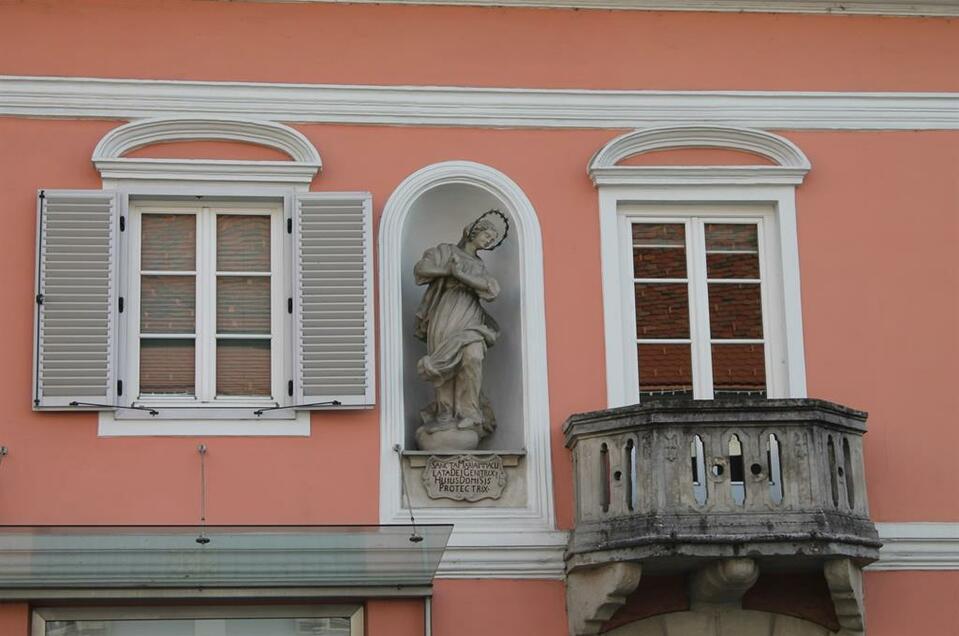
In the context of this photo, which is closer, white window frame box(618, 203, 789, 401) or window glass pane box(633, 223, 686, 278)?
white window frame box(618, 203, 789, 401)

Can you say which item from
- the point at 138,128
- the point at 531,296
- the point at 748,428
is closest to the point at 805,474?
the point at 748,428

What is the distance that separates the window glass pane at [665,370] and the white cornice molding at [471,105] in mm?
1605

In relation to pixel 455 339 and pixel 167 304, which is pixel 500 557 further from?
pixel 167 304

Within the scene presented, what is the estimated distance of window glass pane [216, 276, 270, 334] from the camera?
15312mm

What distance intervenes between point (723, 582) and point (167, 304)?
13.8 ft

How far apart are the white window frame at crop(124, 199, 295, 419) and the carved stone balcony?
7.31 feet

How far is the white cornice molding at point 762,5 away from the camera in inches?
631

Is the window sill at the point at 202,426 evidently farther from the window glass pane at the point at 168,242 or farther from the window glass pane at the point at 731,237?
the window glass pane at the point at 731,237

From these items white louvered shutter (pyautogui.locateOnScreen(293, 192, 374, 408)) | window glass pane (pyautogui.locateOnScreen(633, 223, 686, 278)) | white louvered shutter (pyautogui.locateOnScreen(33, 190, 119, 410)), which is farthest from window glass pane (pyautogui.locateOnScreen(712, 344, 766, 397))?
white louvered shutter (pyautogui.locateOnScreen(33, 190, 119, 410))

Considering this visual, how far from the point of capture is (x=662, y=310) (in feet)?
51.4

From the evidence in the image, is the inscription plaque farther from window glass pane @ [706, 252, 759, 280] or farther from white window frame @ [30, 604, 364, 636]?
window glass pane @ [706, 252, 759, 280]

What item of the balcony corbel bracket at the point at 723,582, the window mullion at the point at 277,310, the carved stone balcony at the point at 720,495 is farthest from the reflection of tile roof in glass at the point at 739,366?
the window mullion at the point at 277,310

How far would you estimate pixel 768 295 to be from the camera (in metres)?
15.8

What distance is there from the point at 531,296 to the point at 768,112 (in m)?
2.21
